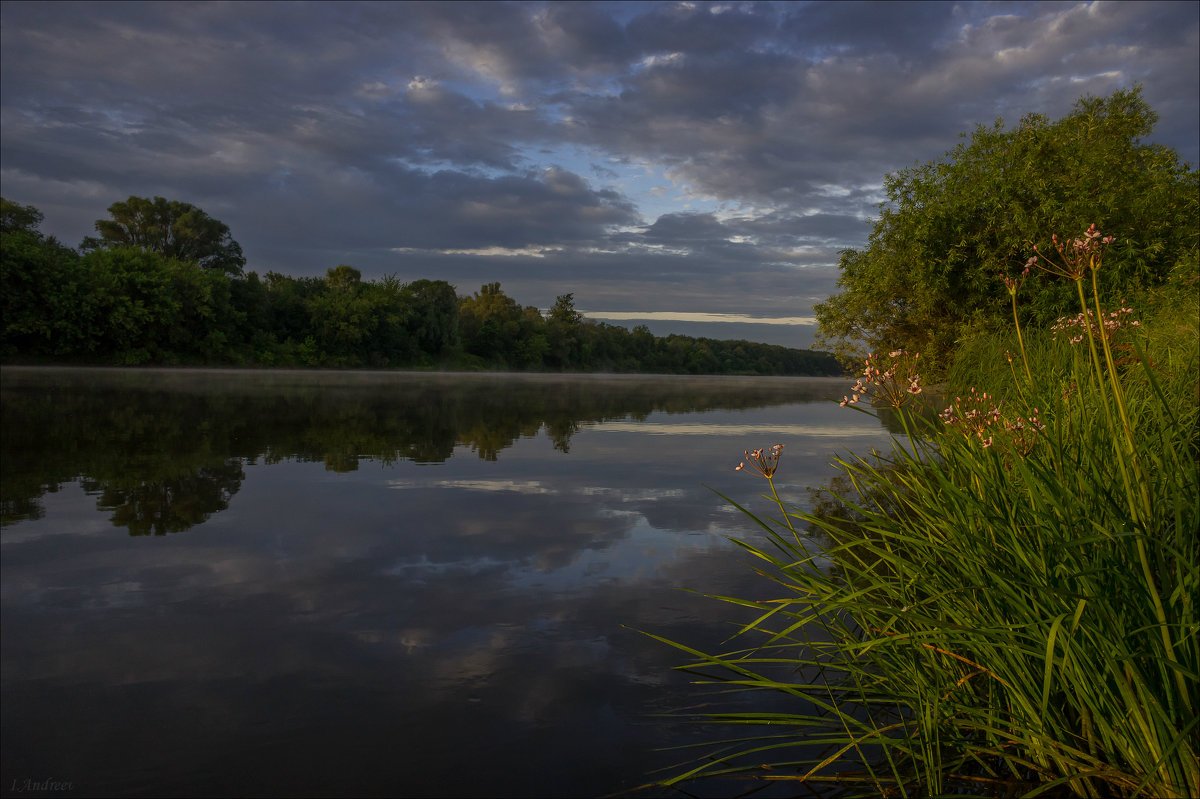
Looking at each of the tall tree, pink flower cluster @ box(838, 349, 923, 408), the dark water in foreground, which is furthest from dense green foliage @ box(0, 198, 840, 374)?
pink flower cluster @ box(838, 349, 923, 408)

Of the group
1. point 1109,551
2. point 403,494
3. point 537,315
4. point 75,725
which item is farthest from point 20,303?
point 537,315

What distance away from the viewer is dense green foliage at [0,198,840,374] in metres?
62.5

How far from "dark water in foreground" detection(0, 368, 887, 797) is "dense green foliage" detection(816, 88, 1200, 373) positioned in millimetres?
Result: 14095

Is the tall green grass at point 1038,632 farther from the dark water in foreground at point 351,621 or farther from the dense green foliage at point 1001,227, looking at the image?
the dense green foliage at point 1001,227

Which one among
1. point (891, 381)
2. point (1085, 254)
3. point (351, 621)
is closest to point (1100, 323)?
point (1085, 254)

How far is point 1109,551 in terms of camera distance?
2584 mm

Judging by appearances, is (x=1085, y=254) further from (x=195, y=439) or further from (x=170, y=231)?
(x=170, y=231)

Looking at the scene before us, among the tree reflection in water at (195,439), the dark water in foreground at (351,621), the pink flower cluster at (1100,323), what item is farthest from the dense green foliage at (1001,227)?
the pink flower cluster at (1100,323)

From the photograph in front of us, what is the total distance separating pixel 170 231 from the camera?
309 feet

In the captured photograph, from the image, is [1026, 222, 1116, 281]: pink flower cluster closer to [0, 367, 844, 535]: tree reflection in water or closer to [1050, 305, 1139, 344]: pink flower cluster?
[1050, 305, 1139, 344]: pink flower cluster

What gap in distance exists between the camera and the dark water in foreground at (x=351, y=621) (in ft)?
11.8

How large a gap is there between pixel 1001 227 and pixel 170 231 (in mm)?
99220

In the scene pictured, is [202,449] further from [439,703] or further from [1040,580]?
[1040,580]

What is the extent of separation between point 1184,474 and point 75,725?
17.7 ft
